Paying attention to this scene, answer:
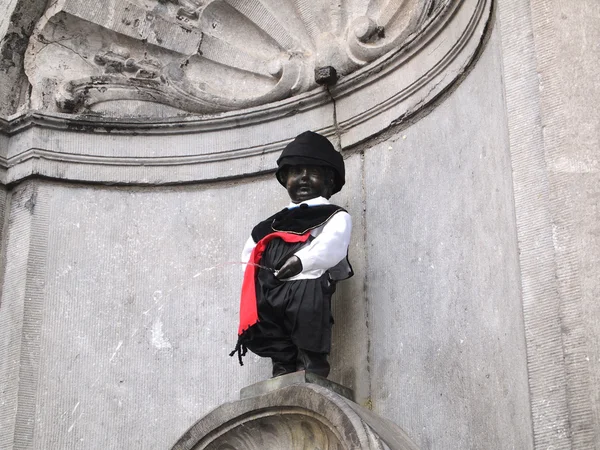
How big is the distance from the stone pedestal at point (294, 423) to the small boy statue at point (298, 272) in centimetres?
14

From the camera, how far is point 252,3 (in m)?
5.79

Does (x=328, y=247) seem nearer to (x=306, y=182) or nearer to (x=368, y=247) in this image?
(x=306, y=182)

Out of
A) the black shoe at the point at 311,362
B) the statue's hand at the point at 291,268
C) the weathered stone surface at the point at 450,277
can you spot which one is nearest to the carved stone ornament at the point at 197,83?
the weathered stone surface at the point at 450,277

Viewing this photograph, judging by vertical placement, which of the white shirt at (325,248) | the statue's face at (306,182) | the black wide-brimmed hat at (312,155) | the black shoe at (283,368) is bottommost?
the black shoe at (283,368)

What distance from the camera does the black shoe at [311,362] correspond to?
177 inches

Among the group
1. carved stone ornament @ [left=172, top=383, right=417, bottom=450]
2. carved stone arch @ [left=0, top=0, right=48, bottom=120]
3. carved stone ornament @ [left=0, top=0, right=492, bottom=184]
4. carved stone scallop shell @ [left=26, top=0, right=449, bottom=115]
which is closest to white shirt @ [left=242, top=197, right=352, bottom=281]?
carved stone ornament @ [left=172, top=383, right=417, bottom=450]

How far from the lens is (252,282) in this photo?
4.65 metres

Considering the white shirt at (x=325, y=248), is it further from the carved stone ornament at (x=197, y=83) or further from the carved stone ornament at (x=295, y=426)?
the carved stone ornament at (x=197, y=83)

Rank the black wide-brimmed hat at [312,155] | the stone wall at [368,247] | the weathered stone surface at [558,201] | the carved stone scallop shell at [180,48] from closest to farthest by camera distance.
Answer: the weathered stone surface at [558,201]
the stone wall at [368,247]
the black wide-brimmed hat at [312,155]
the carved stone scallop shell at [180,48]

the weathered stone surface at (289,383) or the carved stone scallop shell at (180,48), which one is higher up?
the carved stone scallop shell at (180,48)

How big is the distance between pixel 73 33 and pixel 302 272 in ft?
6.57

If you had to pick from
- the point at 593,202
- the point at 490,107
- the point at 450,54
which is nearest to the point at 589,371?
the point at 593,202

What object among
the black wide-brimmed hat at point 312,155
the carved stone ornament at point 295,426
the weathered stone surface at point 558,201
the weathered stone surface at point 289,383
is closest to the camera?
the weathered stone surface at point 558,201

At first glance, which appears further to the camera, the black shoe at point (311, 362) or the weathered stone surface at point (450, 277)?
the black shoe at point (311, 362)
